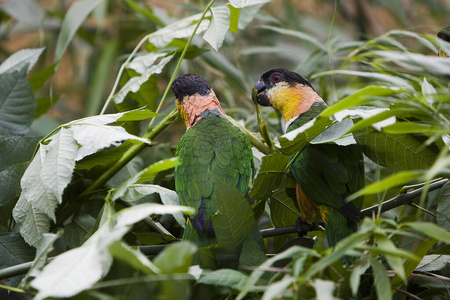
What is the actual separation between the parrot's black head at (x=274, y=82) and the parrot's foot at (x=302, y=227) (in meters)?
0.55

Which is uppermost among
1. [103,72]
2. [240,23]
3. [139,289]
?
[240,23]

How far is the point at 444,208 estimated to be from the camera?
123 cm

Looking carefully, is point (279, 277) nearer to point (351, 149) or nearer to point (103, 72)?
point (351, 149)

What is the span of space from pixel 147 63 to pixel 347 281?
3.30 ft

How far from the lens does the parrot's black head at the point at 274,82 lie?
1813mm

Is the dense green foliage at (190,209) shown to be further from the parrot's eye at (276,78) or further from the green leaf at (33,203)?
the parrot's eye at (276,78)

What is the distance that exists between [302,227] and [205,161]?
1.09 ft

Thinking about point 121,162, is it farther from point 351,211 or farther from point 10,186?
point 351,211

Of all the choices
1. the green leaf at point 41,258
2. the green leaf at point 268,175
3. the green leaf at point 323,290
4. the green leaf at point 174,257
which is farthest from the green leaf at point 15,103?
the green leaf at point 323,290

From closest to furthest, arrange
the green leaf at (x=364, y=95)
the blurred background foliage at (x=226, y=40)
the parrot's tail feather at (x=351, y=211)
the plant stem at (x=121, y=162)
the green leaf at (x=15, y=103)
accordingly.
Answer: the green leaf at (x=364, y=95) → the parrot's tail feather at (x=351, y=211) → the plant stem at (x=121, y=162) → the green leaf at (x=15, y=103) → the blurred background foliage at (x=226, y=40)

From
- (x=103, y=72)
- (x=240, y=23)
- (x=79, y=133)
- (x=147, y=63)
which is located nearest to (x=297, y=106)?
(x=240, y=23)

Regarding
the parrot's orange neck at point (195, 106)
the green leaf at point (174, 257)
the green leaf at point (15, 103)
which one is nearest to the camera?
the green leaf at point (174, 257)

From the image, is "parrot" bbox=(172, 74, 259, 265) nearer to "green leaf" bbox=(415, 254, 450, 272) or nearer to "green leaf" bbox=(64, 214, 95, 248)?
"green leaf" bbox=(64, 214, 95, 248)

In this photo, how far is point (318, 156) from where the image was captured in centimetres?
136
